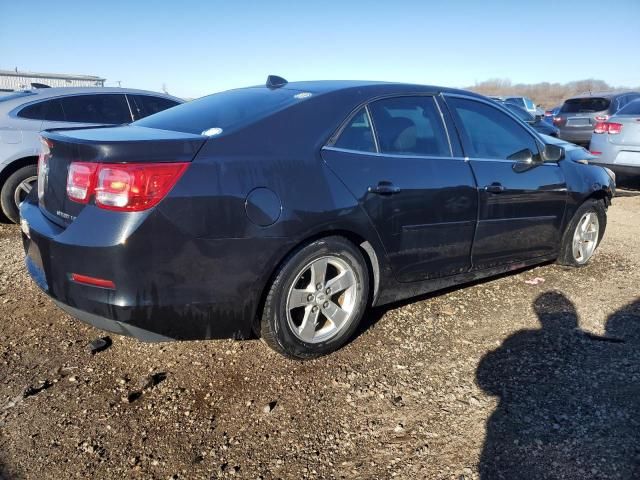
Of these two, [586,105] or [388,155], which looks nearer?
[388,155]

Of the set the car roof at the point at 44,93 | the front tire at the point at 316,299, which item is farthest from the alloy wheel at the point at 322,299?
the car roof at the point at 44,93

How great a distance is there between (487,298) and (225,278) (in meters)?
2.34

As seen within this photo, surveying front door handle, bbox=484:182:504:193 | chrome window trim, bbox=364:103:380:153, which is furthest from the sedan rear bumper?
front door handle, bbox=484:182:504:193

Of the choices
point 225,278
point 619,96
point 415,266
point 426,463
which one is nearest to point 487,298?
point 415,266

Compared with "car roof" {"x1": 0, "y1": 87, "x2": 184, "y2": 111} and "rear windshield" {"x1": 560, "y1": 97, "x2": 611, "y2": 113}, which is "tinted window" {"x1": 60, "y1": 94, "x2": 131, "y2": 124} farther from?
"rear windshield" {"x1": 560, "y1": 97, "x2": 611, "y2": 113}

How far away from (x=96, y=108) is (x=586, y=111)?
469 inches

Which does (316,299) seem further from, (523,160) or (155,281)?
(523,160)

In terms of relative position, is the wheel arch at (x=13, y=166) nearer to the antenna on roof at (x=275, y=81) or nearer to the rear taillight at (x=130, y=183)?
the antenna on roof at (x=275, y=81)

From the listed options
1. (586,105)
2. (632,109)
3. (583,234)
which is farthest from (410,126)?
(586,105)

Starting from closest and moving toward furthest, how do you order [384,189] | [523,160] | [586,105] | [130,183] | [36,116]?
1. [130,183]
2. [384,189]
3. [523,160]
4. [36,116]
5. [586,105]

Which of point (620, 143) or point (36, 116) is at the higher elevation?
point (36, 116)

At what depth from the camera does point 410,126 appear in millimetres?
3375

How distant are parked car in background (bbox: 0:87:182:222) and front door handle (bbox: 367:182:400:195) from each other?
167 inches

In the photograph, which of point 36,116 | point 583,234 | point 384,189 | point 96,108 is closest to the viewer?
point 384,189
